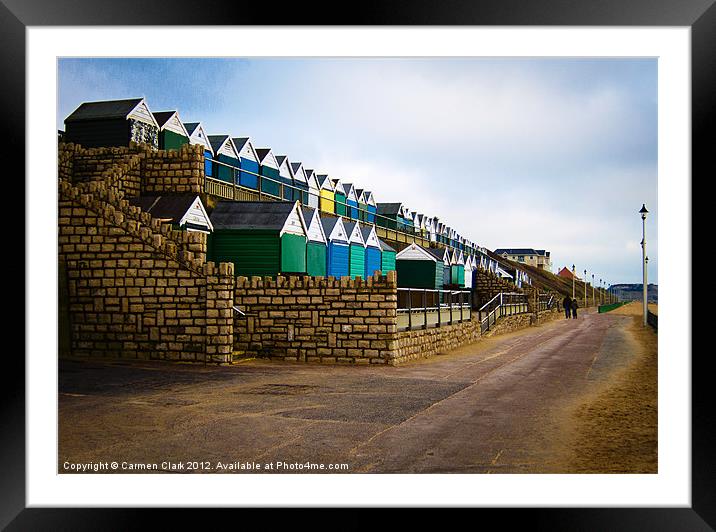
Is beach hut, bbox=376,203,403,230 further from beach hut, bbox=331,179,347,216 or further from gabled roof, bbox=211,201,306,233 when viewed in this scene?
gabled roof, bbox=211,201,306,233

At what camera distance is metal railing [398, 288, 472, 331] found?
1523 cm

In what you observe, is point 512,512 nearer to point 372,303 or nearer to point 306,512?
point 306,512

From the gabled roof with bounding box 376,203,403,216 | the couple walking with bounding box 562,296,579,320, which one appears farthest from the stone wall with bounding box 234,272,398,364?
the couple walking with bounding box 562,296,579,320

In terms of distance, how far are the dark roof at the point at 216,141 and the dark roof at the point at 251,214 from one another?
269 inches

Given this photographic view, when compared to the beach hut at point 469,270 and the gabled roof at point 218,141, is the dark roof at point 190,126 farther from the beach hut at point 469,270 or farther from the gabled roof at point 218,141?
the beach hut at point 469,270

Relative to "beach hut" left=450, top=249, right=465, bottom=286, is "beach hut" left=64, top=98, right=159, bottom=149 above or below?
above

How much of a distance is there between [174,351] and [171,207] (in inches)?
183

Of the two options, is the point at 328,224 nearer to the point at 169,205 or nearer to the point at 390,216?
the point at 169,205

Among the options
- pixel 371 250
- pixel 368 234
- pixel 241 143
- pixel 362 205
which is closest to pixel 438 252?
pixel 362 205

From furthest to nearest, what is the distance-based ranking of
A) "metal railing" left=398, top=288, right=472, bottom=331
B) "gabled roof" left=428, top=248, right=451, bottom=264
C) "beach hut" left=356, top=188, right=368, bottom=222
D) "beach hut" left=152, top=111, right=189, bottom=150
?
"gabled roof" left=428, top=248, right=451, bottom=264 < "beach hut" left=356, top=188, right=368, bottom=222 < "beach hut" left=152, top=111, right=189, bottom=150 < "metal railing" left=398, top=288, right=472, bottom=331

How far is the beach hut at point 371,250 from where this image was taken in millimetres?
25141

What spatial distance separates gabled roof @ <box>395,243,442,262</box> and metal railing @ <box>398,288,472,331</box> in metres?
11.5

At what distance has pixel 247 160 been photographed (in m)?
27.1
